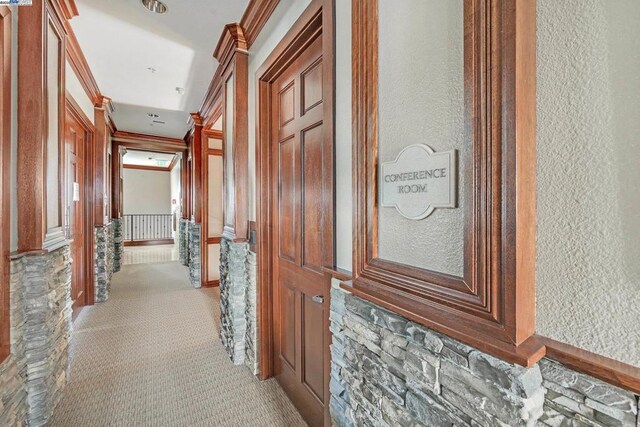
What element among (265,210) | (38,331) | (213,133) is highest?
(213,133)

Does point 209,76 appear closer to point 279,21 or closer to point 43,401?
point 279,21

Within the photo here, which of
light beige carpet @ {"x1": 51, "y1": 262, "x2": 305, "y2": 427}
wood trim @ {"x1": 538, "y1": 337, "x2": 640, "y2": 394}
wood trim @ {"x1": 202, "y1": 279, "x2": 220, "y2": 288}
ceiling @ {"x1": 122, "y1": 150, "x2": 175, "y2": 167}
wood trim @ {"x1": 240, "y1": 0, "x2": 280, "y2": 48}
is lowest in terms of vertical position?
light beige carpet @ {"x1": 51, "y1": 262, "x2": 305, "y2": 427}

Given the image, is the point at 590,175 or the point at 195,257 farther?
the point at 195,257

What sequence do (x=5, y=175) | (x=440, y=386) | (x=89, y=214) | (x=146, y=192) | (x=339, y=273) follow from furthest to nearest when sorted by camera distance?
(x=146, y=192) → (x=89, y=214) → (x=5, y=175) → (x=339, y=273) → (x=440, y=386)

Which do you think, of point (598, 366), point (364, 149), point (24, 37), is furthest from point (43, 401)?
point (598, 366)

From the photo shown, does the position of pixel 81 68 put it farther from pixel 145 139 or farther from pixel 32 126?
pixel 145 139

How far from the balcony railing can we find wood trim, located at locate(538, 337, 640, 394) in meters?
11.6

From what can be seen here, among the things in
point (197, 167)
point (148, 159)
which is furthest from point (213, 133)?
point (148, 159)

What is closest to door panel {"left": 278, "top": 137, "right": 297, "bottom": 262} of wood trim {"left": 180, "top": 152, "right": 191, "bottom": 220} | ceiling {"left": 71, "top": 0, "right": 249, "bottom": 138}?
ceiling {"left": 71, "top": 0, "right": 249, "bottom": 138}

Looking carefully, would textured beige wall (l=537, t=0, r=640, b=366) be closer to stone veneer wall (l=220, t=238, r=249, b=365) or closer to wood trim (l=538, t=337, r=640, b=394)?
wood trim (l=538, t=337, r=640, b=394)

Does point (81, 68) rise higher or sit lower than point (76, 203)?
higher

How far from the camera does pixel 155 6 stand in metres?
2.17

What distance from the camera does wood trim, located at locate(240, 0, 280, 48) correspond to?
197 centimetres

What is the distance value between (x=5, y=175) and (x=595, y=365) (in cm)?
254
